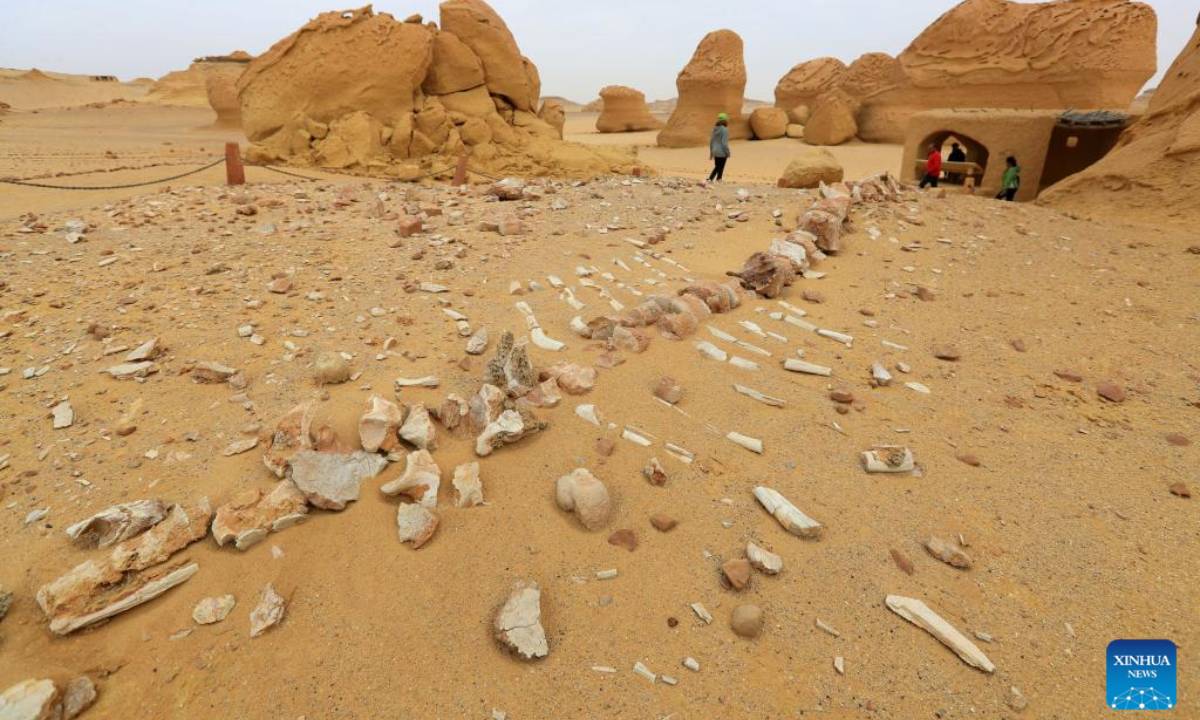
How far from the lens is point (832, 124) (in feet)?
58.6

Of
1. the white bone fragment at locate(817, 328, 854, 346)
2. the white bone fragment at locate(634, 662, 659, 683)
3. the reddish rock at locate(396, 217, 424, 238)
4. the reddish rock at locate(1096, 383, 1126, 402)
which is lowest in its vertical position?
the white bone fragment at locate(634, 662, 659, 683)

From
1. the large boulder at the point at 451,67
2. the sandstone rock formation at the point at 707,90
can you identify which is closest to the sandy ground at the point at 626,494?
the large boulder at the point at 451,67

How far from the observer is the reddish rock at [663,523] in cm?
174

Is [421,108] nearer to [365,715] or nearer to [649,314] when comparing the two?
[649,314]

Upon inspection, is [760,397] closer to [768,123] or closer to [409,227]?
[409,227]

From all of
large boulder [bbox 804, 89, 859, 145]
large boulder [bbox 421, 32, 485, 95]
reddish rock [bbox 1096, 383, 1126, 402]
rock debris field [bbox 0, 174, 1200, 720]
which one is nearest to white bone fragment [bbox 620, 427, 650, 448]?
rock debris field [bbox 0, 174, 1200, 720]

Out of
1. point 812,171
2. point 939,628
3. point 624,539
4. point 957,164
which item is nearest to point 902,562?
point 939,628

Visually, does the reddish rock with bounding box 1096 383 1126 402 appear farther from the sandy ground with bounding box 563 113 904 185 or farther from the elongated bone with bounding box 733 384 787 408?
the sandy ground with bounding box 563 113 904 185

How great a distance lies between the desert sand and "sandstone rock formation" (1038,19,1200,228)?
2.92 ft

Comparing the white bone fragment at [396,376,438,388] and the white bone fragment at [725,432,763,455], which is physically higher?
the white bone fragment at [396,376,438,388]

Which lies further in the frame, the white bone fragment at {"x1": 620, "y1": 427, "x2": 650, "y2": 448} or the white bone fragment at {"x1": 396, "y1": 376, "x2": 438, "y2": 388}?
the white bone fragment at {"x1": 396, "y1": 376, "x2": 438, "y2": 388}

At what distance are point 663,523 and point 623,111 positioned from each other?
26144 millimetres

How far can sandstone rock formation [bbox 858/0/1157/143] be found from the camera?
44.7 feet

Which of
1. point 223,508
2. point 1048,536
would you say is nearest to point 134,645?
point 223,508
